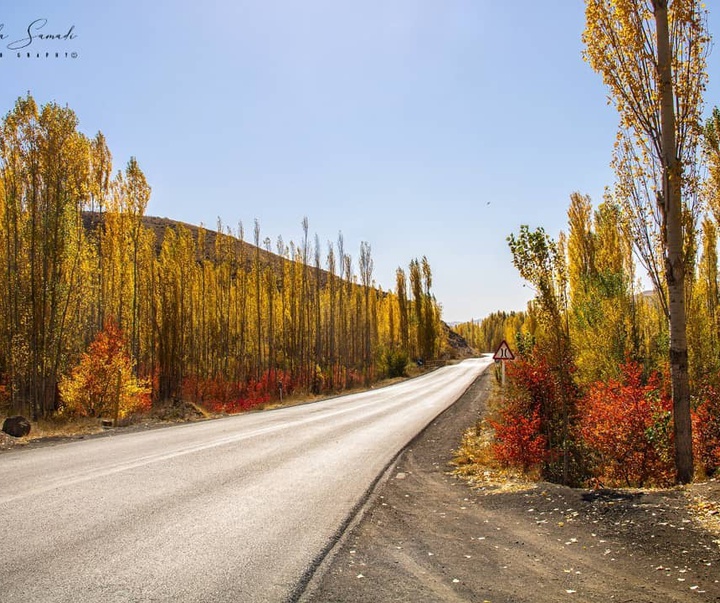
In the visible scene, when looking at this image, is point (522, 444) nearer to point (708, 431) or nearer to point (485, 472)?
point (485, 472)

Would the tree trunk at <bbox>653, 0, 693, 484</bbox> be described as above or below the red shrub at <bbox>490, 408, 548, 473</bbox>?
above

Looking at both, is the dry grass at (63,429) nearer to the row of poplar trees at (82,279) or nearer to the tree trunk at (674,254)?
the row of poplar trees at (82,279)

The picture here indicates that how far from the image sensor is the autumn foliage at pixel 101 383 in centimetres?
2048

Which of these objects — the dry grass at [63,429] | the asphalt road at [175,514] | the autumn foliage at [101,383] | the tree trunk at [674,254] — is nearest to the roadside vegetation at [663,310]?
the tree trunk at [674,254]

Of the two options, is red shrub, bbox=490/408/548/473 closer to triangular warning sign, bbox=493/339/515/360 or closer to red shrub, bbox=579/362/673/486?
red shrub, bbox=579/362/673/486

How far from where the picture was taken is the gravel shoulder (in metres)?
4.39

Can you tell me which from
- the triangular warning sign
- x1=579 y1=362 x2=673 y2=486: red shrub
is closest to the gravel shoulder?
x1=579 y1=362 x2=673 y2=486: red shrub

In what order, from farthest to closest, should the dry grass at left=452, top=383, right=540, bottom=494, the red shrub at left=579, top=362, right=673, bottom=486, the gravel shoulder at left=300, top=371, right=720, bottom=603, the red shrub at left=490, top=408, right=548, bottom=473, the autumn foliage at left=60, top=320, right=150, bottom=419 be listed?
the autumn foliage at left=60, top=320, right=150, bottom=419 < the red shrub at left=490, top=408, right=548, bottom=473 < the red shrub at left=579, top=362, right=673, bottom=486 < the dry grass at left=452, top=383, right=540, bottom=494 < the gravel shoulder at left=300, top=371, right=720, bottom=603

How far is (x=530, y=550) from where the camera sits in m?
5.47

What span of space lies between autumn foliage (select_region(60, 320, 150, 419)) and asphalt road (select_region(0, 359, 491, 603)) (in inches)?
331

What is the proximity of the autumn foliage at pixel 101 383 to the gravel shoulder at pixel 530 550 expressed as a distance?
Result: 16.0m

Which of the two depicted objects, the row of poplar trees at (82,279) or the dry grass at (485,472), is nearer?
the dry grass at (485,472)

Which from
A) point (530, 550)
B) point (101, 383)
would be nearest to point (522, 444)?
point (530, 550)

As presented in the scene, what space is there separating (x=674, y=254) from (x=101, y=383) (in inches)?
770
